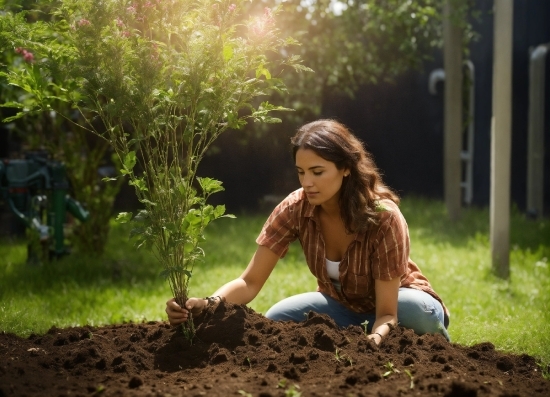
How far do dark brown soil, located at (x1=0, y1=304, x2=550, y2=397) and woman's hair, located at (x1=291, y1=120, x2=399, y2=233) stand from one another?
1.75ft

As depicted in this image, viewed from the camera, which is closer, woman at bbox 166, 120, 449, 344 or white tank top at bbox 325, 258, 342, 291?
woman at bbox 166, 120, 449, 344

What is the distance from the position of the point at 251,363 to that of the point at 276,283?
9.87 feet

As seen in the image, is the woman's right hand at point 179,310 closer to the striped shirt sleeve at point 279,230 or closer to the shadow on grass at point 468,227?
the striped shirt sleeve at point 279,230

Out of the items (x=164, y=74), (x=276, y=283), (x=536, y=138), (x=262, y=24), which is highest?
(x=262, y=24)

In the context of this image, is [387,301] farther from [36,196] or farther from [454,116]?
[454,116]

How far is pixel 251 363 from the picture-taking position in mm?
3596

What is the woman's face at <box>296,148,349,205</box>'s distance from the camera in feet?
13.0

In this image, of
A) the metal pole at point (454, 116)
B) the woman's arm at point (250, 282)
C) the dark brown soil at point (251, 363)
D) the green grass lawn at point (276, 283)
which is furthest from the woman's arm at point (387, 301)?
the metal pole at point (454, 116)

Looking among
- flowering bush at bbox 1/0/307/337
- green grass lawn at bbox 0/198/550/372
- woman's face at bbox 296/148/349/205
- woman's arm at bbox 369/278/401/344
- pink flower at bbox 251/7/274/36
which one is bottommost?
green grass lawn at bbox 0/198/550/372

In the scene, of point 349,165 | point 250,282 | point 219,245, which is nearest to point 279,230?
point 250,282

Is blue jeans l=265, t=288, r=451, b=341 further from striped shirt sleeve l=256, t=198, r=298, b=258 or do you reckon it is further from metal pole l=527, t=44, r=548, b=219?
metal pole l=527, t=44, r=548, b=219

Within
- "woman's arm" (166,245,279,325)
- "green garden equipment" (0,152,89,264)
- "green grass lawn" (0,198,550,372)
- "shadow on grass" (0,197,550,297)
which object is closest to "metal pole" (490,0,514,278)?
"green grass lawn" (0,198,550,372)

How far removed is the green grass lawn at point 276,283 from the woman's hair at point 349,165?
1.13 meters

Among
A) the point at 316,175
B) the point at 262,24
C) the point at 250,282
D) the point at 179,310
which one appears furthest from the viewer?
the point at 250,282
